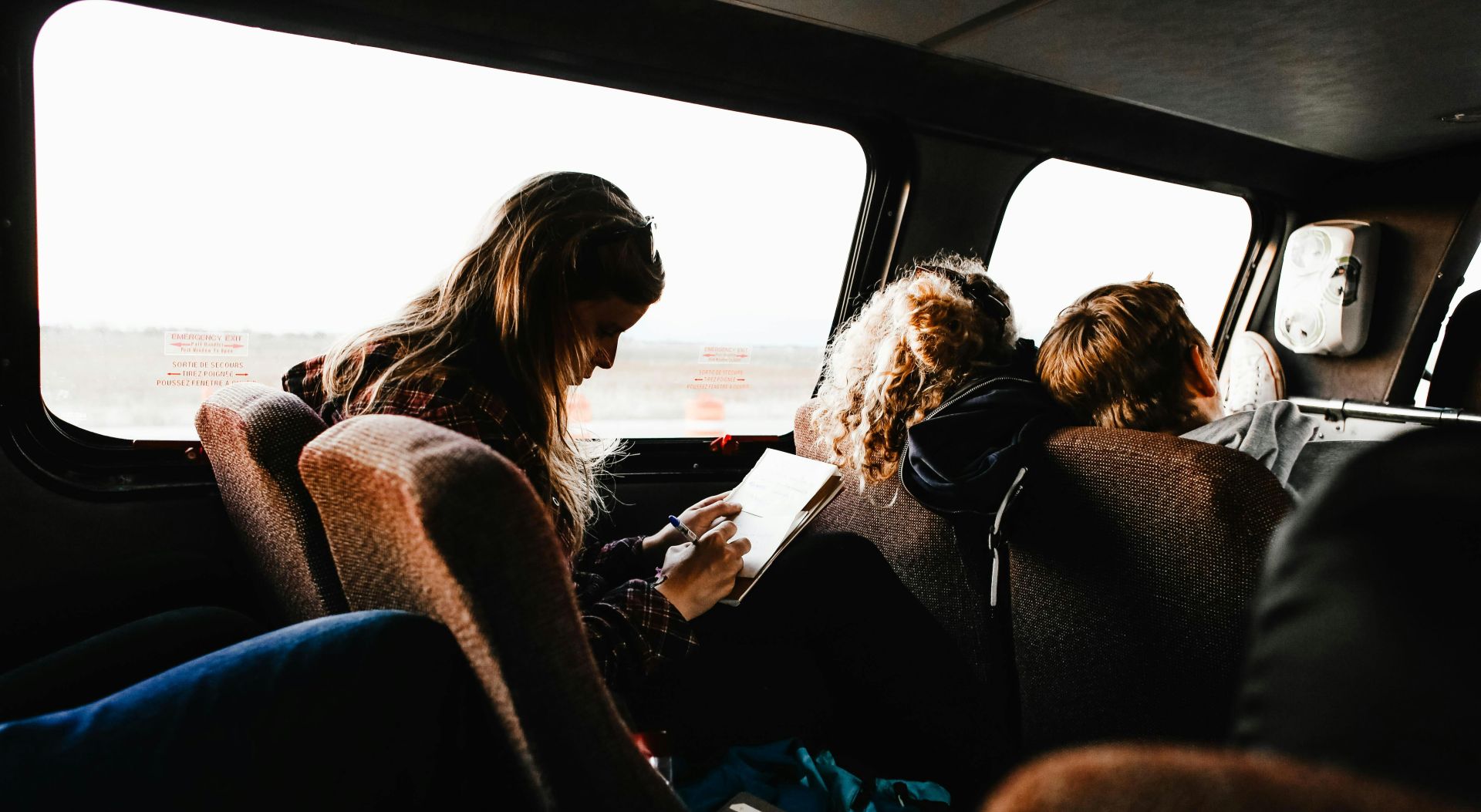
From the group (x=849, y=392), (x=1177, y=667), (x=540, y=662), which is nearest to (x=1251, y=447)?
(x=1177, y=667)

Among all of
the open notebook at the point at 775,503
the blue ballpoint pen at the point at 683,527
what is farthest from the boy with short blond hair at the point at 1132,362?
the blue ballpoint pen at the point at 683,527

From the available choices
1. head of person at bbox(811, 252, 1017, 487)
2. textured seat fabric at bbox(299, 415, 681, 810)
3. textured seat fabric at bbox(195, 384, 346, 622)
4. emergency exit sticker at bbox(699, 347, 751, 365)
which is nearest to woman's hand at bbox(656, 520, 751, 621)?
head of person at bbox(811, 252, 1017, 487)

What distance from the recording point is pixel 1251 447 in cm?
211

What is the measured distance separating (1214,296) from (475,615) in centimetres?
516

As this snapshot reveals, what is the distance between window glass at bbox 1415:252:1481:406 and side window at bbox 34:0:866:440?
3.48 m

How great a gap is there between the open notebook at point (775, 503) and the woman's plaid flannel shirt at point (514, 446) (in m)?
0.23

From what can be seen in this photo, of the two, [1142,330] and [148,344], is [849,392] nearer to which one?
[1142,330]

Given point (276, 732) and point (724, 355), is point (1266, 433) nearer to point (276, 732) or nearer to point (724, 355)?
point (724, 355)

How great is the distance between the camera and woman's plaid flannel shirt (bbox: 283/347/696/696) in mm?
1395

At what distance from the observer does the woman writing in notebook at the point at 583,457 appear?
149cm

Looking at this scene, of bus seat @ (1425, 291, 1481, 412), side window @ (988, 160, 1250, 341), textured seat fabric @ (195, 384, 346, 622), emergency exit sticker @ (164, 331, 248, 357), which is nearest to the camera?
textured seat fabric @ (195, 384, 346, 622)

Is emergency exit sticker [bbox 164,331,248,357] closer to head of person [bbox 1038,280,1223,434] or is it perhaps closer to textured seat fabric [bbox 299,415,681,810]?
textured seat fabric [bbox 299,415,681,810]

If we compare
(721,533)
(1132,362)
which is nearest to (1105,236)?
(1132,362)

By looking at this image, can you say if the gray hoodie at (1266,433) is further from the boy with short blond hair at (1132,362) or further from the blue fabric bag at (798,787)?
the blue fabric bag at (798,787)
